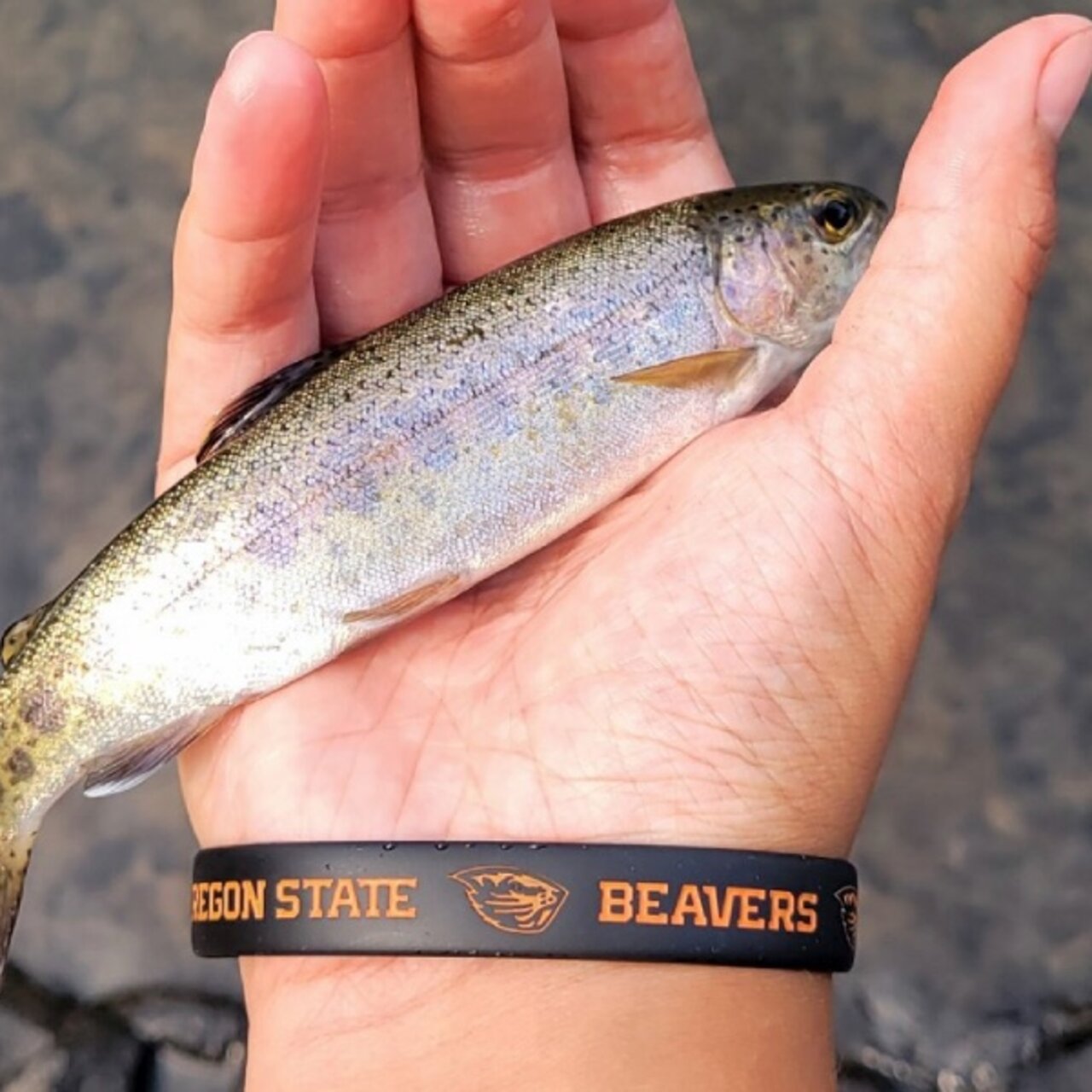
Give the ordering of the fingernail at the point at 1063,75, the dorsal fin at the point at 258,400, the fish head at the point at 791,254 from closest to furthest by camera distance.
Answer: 1. the fingernail at the point at 1063,75
2. the dorsal fin at the point at 258,400
3. the fish head at the point at 791,254

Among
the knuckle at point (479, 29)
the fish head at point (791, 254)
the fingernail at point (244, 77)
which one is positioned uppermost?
the fingernail at point (244, 77)

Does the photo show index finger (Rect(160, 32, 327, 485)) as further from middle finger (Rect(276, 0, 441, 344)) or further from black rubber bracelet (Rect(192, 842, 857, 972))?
black rubber bracelet (Rect(192, 842, 857, 972))

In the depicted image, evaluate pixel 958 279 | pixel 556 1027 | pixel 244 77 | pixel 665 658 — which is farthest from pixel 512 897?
pixel 244 77

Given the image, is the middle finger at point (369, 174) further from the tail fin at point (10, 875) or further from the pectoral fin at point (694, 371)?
the tail fin at point (10, 875)

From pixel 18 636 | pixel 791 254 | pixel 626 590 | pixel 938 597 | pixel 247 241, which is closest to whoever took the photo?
pixel 626 590

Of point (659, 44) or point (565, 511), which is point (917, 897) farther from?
point (659, 44)

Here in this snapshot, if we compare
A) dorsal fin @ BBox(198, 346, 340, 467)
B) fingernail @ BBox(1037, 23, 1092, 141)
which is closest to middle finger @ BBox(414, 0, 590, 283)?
dorsal fin @ BBox(198, 346, 340, 467)

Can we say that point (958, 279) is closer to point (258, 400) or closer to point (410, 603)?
point (410, 603)

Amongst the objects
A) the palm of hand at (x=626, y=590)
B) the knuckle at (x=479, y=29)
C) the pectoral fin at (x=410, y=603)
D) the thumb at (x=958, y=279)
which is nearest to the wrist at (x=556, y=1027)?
the palm of hand at (x=626, y=590)
